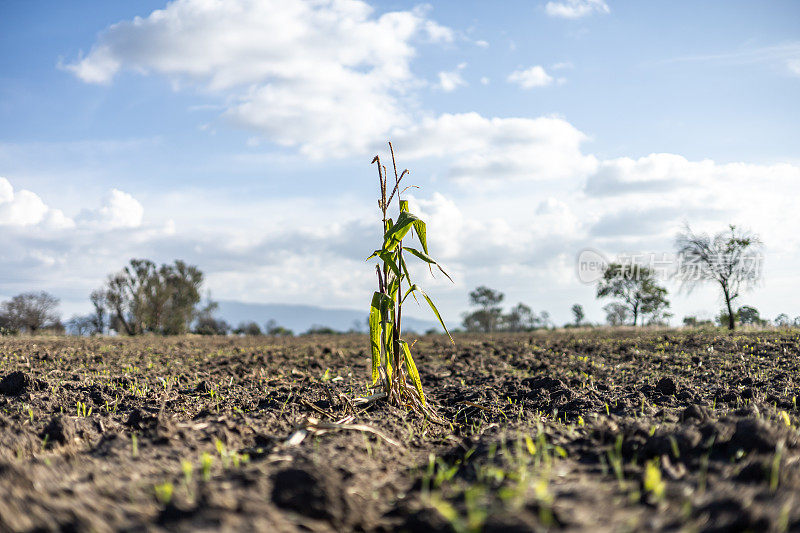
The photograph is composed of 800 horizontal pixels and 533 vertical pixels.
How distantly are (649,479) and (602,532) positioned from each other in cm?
58

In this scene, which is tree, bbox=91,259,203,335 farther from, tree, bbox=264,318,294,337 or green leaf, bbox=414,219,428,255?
green leaf, bbox=414,219,428,255

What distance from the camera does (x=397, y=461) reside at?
131 inches

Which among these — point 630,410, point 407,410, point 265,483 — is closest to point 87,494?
point 265,483

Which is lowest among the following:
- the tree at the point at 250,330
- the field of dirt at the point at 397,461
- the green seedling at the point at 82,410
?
the tree at the point at 250,330

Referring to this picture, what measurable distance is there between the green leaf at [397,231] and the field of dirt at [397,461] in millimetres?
1397

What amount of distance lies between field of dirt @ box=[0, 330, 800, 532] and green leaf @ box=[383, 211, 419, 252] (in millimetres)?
1397

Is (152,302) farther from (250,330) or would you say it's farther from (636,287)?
(636,287)

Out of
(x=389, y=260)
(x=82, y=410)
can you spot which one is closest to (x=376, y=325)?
(x=389, y=260)

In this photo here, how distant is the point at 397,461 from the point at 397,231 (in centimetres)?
184

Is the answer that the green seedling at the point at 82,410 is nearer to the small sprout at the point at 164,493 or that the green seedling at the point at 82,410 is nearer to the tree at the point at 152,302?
the small sprout at the point at 164,493

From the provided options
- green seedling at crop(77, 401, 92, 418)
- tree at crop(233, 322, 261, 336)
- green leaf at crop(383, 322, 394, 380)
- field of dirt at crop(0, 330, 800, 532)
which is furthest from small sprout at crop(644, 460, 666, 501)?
tree at crop(233, 322, 261, 336)

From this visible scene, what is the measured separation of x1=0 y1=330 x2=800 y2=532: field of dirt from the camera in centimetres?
207

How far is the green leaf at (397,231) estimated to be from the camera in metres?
4.43

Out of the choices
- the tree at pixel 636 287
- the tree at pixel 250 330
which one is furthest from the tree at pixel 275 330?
the tree at pixel 636 287
